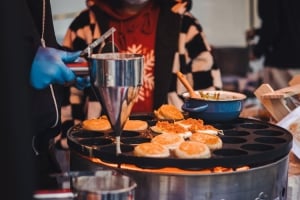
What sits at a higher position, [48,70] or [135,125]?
[48,70]

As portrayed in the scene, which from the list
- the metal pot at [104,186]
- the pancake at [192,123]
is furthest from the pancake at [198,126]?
the metal pot at [104,186]

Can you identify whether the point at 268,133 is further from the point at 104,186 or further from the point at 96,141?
the point at 104,186

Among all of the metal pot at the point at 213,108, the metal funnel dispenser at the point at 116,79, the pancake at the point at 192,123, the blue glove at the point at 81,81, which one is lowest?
the pancake at the point at 192,123

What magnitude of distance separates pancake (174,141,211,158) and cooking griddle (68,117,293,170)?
19 millimetres

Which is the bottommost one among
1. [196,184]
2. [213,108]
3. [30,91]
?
[196,184]

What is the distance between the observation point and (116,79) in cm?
116

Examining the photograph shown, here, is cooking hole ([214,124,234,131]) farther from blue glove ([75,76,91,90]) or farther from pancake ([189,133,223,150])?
blue glove ([75,76,91,90])

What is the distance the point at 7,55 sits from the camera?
792 millimetres

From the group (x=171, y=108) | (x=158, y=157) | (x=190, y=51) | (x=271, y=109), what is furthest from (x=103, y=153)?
(x=190, y=51)

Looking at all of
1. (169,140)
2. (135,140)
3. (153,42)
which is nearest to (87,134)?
(135,140)

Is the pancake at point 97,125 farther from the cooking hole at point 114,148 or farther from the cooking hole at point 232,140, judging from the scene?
the cooking hole at point 232,140

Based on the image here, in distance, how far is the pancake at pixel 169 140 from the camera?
4.48 ft

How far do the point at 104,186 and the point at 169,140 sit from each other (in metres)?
0.32

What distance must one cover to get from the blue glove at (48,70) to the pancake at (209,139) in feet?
1.18
